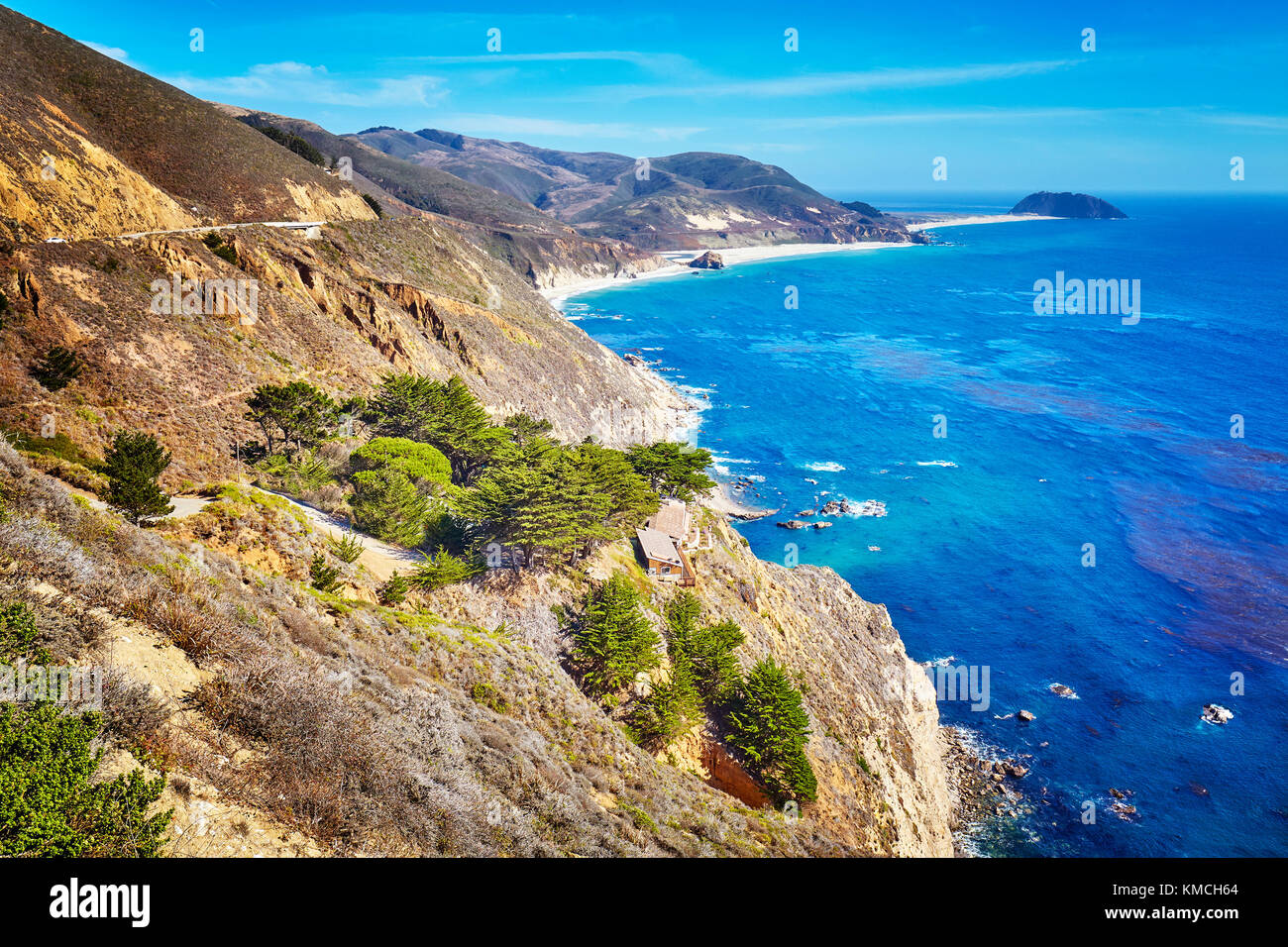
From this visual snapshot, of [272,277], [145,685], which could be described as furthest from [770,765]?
Result: [272,277]

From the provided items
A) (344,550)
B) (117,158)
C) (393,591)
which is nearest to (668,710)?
(393,591)

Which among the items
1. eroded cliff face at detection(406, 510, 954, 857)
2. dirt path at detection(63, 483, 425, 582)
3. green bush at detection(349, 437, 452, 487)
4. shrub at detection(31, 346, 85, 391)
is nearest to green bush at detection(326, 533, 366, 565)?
dirt path at detection(63, 483, 425, 582)

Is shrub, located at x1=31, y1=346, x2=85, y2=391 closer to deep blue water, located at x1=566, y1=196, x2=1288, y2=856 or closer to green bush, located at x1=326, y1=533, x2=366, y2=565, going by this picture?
green bush, located at x1=326, y1=533, x2=366, y2=565

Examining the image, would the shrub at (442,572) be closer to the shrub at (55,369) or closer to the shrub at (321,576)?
the shrub at (321,576)

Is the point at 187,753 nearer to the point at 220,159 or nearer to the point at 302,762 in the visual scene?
the point at 302,762

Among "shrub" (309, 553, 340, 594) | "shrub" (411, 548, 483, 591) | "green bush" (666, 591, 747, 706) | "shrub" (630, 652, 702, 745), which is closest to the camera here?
"shrub" (309, 553, 340, 594)

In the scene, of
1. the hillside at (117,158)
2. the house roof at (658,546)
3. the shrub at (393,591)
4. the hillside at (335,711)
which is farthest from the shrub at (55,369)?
the house roof at (658,546)
